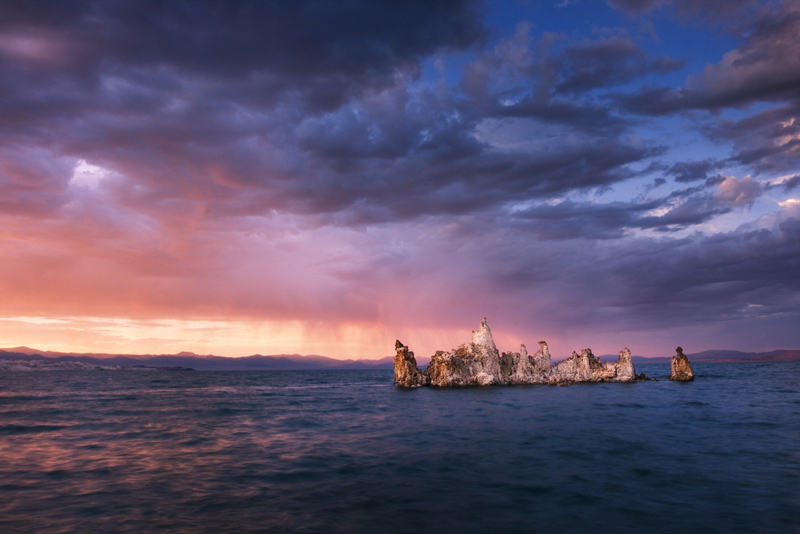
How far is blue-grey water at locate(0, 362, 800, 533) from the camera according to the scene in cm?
1423

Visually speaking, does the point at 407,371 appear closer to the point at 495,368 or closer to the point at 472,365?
the point at 472,365

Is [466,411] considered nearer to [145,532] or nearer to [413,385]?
[145,532]

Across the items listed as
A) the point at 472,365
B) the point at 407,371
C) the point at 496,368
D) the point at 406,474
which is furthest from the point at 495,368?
the point at 406,474

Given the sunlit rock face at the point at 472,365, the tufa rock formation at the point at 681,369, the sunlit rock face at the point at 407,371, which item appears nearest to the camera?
the sunlit rock face at the point at 472,365

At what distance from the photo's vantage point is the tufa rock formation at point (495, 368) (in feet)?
271

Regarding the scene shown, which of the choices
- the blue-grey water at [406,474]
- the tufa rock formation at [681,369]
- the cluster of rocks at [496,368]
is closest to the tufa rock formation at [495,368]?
the cluster of rocks at [496,368]

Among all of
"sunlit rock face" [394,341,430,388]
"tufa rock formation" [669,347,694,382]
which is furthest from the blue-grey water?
"tufa rock formation" [669,347,694,382]

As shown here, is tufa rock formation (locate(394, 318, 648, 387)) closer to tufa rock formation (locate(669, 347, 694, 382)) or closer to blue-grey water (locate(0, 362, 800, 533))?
tufa rock formation (locate(669, 347, 694, 382))

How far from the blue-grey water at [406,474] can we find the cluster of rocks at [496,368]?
139 feet

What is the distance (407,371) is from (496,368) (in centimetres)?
1769

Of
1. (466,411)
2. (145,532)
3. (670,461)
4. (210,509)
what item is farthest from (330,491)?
(466,411)

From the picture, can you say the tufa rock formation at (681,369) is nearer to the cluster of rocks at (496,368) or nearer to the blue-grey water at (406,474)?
the cluster of rocks at (496,368)

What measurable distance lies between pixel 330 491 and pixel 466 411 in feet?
97.9

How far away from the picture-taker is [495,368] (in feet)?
278
